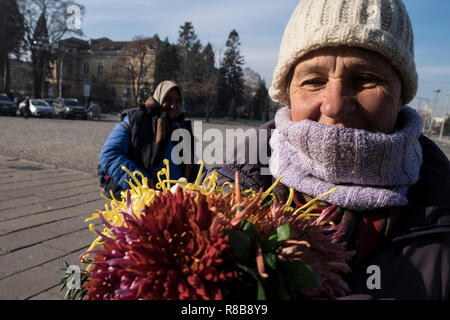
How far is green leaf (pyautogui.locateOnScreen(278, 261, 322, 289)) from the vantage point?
795mm

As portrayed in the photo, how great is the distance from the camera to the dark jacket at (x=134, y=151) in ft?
11.7

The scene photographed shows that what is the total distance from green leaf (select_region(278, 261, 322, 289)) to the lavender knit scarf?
0.46 m

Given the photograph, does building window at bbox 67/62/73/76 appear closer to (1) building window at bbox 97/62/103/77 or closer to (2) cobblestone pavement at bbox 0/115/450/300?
(1) building window at bbox 97/62/103/77

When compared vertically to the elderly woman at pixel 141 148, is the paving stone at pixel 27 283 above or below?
below

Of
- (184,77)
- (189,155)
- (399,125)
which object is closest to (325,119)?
(399,125)

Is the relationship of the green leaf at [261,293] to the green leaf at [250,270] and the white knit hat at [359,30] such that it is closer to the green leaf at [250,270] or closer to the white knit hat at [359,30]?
the green leaf at [250,270]

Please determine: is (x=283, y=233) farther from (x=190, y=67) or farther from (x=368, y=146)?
(x=190, y=67)

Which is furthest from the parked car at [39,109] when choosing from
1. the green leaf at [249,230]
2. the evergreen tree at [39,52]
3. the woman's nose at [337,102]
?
the green leaf at [249,230]

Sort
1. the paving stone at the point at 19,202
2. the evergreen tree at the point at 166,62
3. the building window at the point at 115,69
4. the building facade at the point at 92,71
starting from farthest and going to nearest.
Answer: the building facade at the point at 92,71, the evergreen tree at the point at 166,62, the building window at the point at 115,69, the paving stone at the point at 19,202

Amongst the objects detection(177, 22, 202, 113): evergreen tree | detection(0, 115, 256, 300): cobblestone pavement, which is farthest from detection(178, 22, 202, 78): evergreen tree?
detection(0, 115, 256, 300): cobblestone pavement

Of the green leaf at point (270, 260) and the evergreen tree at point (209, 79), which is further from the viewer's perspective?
the evergreen tree at point (209, 79)

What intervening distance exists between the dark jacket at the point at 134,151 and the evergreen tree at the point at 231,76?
62736 millimetres

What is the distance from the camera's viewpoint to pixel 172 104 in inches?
165

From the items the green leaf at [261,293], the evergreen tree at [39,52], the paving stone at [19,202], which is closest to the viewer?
the green leaf at [261,293]
